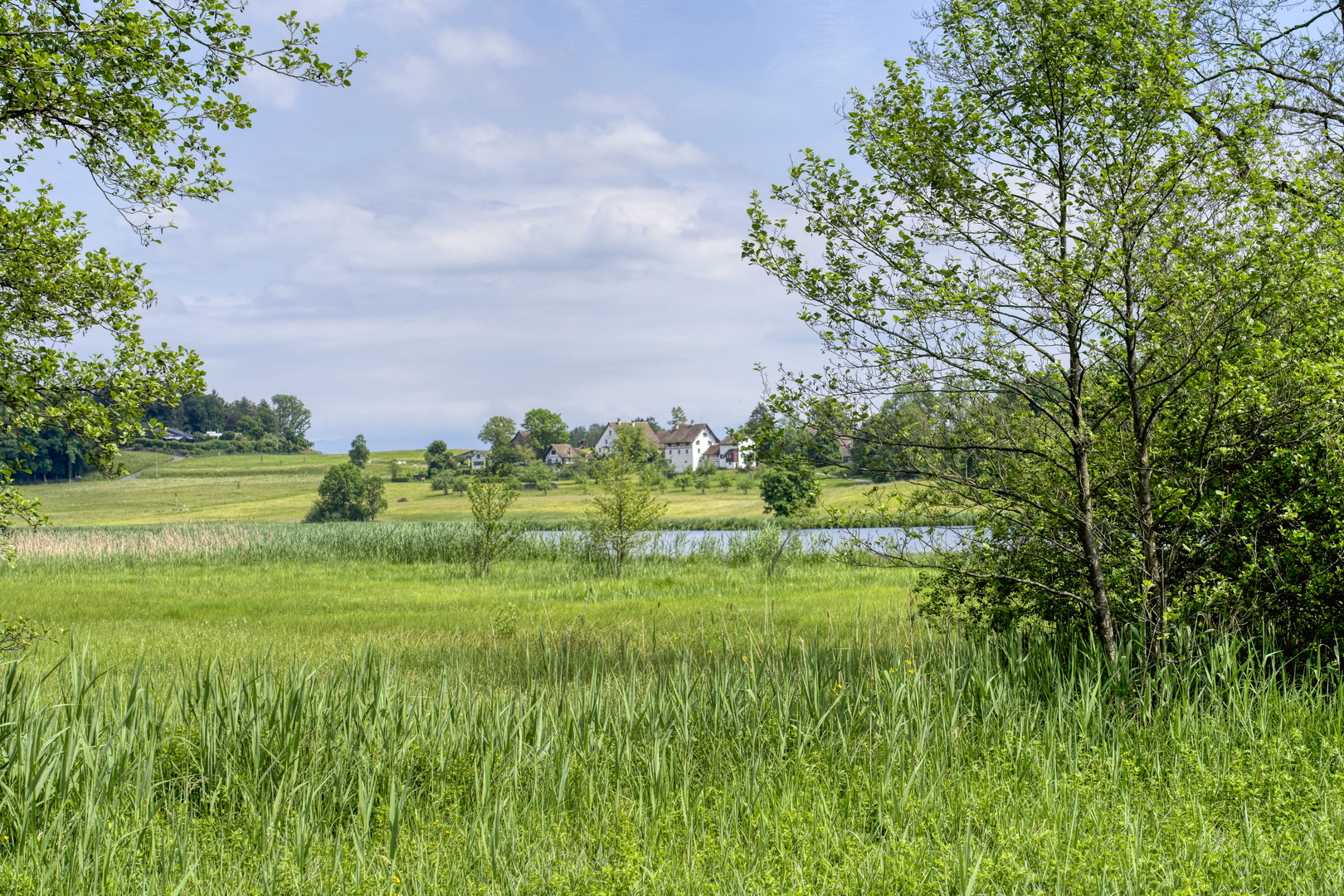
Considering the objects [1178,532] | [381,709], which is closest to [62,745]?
[381,709]

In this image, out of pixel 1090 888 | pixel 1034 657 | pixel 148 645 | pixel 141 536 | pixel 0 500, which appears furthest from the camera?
pixel 141 536

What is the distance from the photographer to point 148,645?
991 cm

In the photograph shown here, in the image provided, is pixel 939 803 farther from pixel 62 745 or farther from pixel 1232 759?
pixel 62 745

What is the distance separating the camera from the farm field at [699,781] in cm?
334

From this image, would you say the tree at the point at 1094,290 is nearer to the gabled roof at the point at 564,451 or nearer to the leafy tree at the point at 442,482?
the leafy tree at the point at 442,482

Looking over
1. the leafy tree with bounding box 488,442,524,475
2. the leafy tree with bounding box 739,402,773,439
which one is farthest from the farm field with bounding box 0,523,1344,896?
the leafy tree with bounding box 488,442,524,475

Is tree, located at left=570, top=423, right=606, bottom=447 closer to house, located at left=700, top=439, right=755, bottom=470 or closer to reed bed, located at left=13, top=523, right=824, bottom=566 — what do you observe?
house, located at left=700, top=439, right=755, bottom=470

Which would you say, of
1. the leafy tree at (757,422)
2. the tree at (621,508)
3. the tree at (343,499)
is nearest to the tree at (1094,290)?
the leafy tree at (757,422)

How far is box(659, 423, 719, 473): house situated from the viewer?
118250mm

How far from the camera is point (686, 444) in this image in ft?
389

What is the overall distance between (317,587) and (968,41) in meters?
15.1

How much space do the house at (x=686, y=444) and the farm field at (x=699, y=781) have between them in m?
110

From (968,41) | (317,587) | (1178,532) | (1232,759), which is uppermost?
(968,41)

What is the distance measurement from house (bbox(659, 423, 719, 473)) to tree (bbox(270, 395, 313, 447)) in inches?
2418
